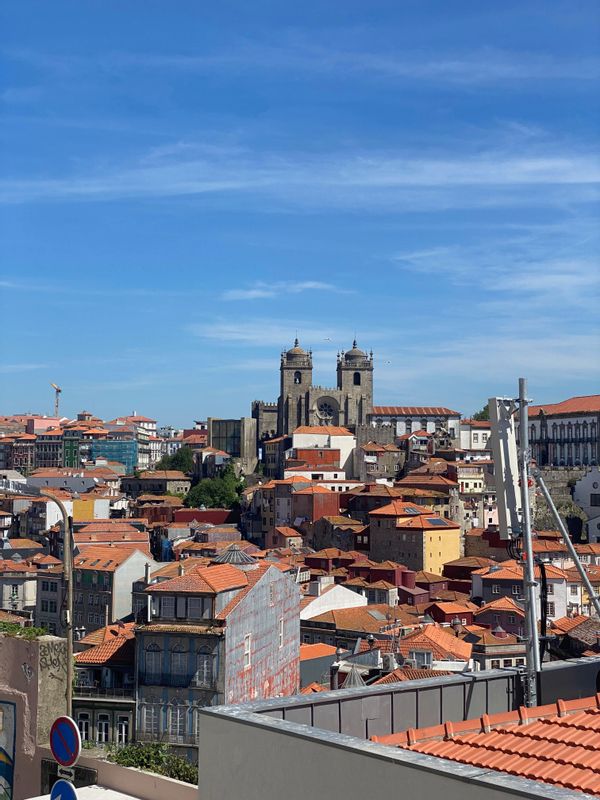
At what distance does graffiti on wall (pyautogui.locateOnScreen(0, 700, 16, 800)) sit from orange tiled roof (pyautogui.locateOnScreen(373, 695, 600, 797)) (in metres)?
5.00

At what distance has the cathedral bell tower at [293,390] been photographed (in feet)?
309

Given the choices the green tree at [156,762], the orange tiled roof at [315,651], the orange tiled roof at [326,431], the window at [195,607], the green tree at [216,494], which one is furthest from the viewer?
the orange tiled roof at [326,431]

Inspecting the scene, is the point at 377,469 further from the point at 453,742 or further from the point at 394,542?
the point at 453,742

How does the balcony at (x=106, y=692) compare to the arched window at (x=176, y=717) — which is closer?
the arched window at (x=176, y=717)

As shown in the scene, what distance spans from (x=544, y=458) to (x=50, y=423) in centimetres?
6587

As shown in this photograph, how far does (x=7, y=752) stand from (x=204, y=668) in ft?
52.1

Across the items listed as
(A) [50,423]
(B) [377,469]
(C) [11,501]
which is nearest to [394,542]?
(B) [377,469]

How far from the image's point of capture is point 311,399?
94875 mm

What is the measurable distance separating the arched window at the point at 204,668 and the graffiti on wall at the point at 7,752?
1573cm

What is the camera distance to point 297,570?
4875 centimetres

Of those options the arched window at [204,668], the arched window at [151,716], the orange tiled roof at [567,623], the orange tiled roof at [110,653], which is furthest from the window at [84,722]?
the orange tiled roof at [567,623]

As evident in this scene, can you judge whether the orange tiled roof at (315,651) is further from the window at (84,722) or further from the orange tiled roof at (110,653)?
the window at (84,722)

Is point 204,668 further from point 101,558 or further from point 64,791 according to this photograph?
point 101,558

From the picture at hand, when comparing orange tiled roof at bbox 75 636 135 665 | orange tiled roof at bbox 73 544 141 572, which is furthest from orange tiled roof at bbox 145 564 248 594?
orange tiled roof at bbox 73 544 141 572
